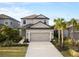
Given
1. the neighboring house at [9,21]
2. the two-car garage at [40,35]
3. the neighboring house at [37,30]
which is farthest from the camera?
the two-car garage at [40,35]

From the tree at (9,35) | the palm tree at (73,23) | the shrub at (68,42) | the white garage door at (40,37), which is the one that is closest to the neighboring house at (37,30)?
the white garage door at (40,37)

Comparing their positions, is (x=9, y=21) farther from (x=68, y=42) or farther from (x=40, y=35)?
(x=68, y=42)

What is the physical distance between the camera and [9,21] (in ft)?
86.9

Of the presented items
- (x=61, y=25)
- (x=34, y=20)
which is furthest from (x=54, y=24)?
(x=34, y=20)

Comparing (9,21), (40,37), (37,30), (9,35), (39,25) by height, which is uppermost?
(9,21)

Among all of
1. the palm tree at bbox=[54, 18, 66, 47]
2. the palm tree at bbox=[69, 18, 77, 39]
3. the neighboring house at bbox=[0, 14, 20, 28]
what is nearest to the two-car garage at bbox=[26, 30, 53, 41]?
the palm tree at bbox=[69, 18, 77, 39]

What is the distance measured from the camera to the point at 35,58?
1891 cm

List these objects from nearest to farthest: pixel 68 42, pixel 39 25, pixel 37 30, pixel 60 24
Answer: pixel 68 42
pixel 60 24
pixel 39 25
pixel 37 30

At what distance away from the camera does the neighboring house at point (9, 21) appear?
25.9 meters

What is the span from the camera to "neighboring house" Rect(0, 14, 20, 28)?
25.9 meters

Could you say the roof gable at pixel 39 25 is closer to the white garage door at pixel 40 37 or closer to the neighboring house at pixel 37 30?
the neighboring house at pixel 37 30

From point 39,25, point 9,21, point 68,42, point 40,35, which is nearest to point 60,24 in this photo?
point 68,42

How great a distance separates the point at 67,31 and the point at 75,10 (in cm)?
304

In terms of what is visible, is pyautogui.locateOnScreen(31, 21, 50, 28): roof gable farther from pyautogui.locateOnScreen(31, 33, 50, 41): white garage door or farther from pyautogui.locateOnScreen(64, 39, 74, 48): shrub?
pyautogui.locateOnScreen(64, 39, 74, 48): shrub
